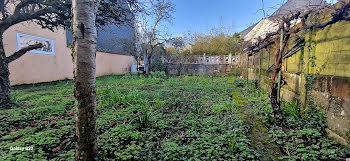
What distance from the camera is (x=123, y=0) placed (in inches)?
177

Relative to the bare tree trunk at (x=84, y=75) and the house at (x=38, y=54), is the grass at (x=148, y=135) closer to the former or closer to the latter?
the bare tree trunk at (x=84, y=75)

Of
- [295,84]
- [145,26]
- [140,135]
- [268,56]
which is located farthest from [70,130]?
[145,26]

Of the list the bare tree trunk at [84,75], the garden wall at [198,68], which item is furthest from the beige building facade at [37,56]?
the garden wall at [198,68]

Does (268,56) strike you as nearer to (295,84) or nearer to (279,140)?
(295,84)

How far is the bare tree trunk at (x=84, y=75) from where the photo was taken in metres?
1.34

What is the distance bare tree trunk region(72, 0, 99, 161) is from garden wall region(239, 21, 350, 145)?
112 inches

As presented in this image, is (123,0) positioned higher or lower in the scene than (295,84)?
higher

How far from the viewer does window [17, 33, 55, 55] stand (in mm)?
6570

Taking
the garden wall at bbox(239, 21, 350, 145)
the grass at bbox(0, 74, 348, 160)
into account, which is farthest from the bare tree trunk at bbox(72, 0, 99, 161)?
the garden wall at bbox(239, 21, 350, 145)

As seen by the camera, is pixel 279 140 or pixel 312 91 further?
pixel 312 91

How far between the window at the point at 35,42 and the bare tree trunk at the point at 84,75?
6933 mm

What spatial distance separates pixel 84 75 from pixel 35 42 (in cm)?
818

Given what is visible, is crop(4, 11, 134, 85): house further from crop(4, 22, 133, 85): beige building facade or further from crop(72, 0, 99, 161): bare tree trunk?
crop(72, 0, 99, 161): bare tree trunk

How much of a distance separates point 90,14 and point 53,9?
3334mm
